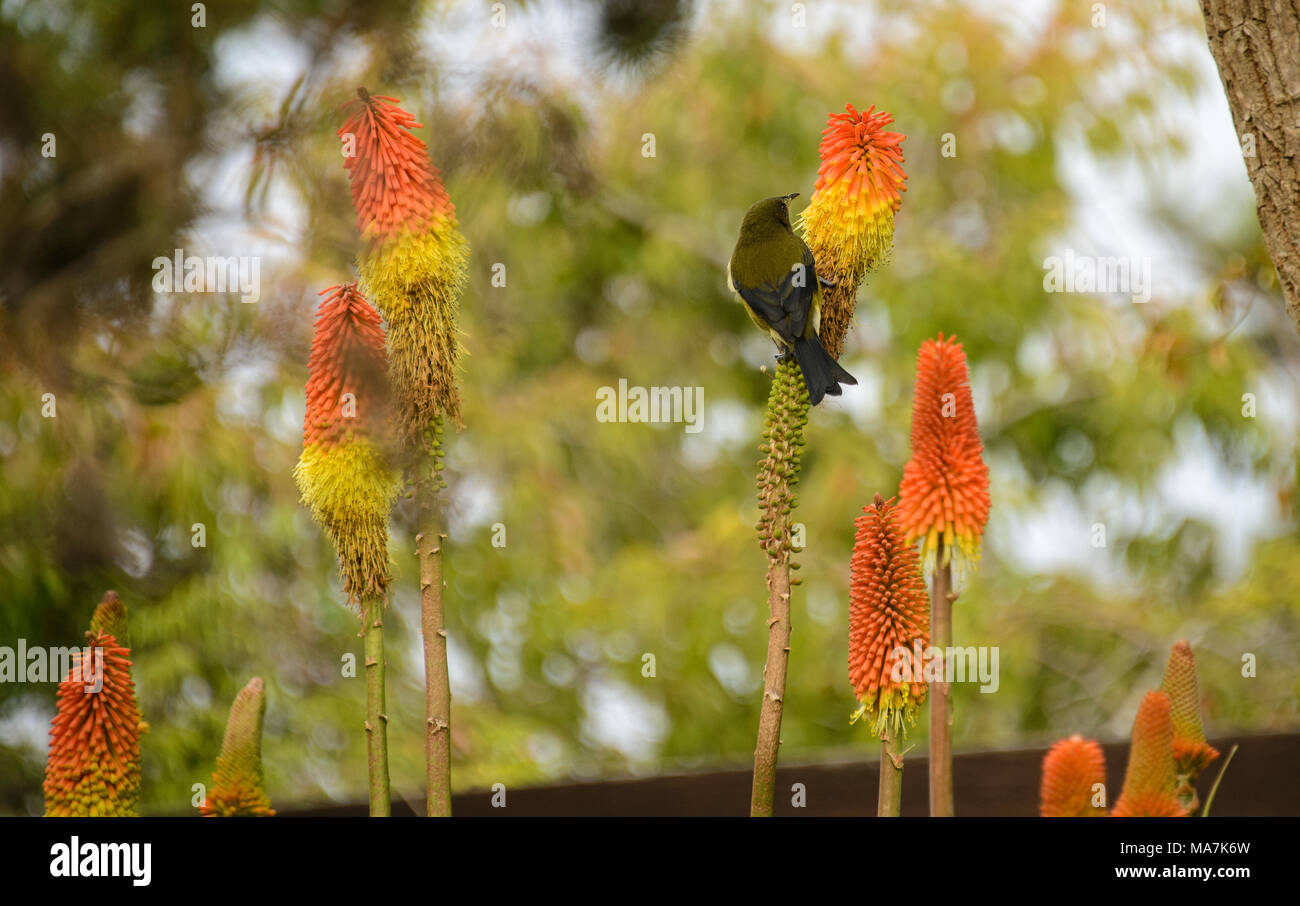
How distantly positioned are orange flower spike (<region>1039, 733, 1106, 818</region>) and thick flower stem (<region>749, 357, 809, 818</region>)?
0.74ft

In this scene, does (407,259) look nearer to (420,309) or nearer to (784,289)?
(420,309)

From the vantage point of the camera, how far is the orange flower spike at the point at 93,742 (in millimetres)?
995

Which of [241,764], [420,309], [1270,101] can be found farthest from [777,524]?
[1270,101]

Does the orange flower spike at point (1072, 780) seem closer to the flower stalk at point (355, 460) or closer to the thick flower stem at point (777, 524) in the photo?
the thick flower stem at point (777, 524)

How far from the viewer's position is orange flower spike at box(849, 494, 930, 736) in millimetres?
955

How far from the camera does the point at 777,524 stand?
960 mm

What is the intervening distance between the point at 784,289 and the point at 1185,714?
0.53 meters

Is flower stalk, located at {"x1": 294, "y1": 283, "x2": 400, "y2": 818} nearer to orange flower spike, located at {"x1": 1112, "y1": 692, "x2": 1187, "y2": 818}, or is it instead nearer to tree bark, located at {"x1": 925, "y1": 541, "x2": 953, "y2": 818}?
tree bark, located at {"x1": 925, "y1": 541, "x2": 953, "y2": 818}

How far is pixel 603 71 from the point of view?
99.5 inches

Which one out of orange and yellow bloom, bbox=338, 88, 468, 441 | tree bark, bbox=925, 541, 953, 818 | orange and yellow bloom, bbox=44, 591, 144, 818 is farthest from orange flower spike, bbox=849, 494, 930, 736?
orange and yellow bloom, bbox=44, 591, 144, 818

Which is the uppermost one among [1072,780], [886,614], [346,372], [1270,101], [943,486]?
[1270,101]

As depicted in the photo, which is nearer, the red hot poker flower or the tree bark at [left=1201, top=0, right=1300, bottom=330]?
the red hot poker flower
